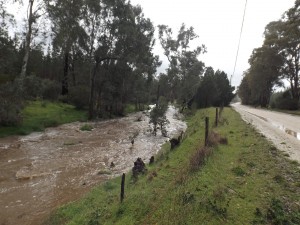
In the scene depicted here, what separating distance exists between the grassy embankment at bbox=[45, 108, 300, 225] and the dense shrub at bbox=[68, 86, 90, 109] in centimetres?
2671

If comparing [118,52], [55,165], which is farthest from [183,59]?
[55,165]

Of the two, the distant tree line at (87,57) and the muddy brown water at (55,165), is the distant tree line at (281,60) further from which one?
the muddy brown water at (55,165)

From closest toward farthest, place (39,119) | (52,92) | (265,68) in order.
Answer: (39,119), (52,92), (265,68)

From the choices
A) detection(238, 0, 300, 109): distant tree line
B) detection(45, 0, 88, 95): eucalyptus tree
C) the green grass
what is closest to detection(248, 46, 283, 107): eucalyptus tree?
detection(238, 0, 300, 109): distant tree line

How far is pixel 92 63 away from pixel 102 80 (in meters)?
2.58

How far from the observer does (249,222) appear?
5855 mm

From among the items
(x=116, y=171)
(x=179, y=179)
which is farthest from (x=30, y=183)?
(x=179, y=179)

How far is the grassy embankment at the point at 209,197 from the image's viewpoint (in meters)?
6.20

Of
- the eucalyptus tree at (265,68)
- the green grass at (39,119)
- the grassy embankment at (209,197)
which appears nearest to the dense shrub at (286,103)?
the eucalyptus tree at (265,68)

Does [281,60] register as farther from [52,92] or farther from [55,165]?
[55,165]

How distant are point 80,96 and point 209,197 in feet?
102

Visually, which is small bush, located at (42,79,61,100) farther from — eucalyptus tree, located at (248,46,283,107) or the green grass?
eucalyptus tree, located at (248,46,283,107)

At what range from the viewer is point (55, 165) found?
14.2 meters

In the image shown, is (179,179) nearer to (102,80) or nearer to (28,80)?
(28,80)
